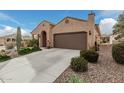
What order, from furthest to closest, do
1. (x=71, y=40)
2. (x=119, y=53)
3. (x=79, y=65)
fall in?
(x=71, y=40)
(x=119, y=53)
(x=79, y=65)

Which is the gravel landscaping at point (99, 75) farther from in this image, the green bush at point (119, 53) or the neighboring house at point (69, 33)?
the neighboring house at point (69, 33)

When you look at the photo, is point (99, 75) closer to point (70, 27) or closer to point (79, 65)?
point (79, 65)

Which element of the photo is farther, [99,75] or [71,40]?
[71,40]

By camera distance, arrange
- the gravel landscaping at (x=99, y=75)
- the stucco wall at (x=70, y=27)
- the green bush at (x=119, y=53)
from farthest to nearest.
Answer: the stucco wall at (x=70, y=27)
the green bush at (x=119, y=53)
the gravel landscaping at (x=99, y=75)

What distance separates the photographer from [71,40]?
34.9 feet

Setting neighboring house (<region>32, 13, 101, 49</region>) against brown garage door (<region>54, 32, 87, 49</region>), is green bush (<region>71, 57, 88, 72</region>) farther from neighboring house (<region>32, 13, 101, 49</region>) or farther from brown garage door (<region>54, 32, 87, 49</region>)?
brown garage door (<region>54, 32, 87, 49</region>)

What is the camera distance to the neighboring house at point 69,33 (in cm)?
938

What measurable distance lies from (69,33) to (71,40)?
0.74m

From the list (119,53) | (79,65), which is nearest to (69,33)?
(119,53)

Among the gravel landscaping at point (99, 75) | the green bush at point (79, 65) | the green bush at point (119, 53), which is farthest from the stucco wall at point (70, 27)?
the green bush at point (79, 65)
